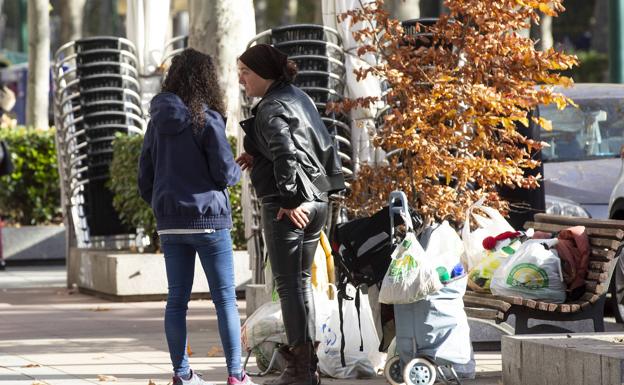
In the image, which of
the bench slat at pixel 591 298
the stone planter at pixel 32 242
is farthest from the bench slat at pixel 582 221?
the stone planter at pixel 32 242

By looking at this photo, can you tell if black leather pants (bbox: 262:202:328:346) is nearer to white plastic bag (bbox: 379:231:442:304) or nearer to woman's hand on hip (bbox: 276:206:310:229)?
woman's hand on hip (bbox: 276:206:310:229)

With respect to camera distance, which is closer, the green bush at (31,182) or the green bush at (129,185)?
the green bush at (129,185)

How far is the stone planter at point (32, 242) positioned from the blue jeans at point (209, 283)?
10.9 metres

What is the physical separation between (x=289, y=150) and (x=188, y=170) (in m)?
0.53

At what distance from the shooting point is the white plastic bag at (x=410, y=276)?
745cm

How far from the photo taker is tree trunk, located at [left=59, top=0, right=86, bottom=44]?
25.5 meters

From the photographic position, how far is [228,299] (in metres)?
7.31

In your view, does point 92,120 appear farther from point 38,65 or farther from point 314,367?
point 38,65

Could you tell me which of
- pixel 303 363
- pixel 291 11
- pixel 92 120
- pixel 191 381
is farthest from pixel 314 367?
pixel 291 11

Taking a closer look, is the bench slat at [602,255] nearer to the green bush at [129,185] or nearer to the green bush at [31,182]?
the green bush at [129,185]

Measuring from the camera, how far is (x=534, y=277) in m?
8.25

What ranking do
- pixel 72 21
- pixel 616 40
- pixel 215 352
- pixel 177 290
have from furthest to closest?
pixel 72 21 < pixel 616 40 < pixel 215 352 < pixel 177 290

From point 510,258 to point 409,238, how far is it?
113 centimetres

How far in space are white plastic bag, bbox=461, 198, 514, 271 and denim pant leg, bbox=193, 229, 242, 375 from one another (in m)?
2.17
